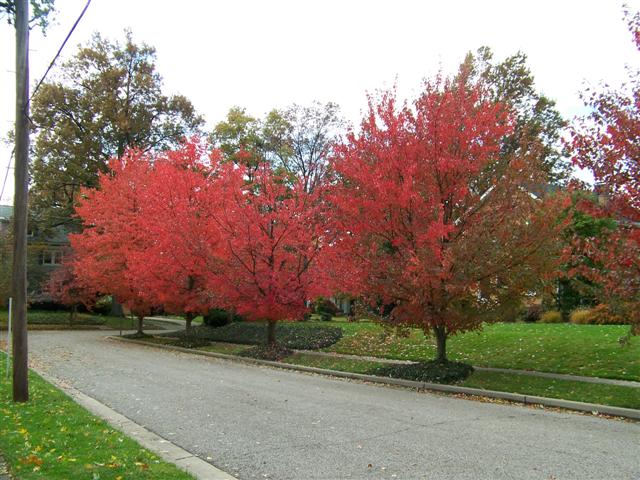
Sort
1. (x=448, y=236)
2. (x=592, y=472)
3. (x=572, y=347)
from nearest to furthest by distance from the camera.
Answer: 1. (x=592, y=472)
2. (x=448, y=236)
3. (x=572, y=347)

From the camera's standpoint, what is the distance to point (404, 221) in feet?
41.3

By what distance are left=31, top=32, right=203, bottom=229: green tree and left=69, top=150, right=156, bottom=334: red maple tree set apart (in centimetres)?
1170

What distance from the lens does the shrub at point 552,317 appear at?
2378cm

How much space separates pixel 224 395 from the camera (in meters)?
10.9

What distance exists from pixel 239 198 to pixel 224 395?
9.18m

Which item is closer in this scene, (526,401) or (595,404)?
(595,404)

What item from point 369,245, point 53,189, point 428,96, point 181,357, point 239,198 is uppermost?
point 53,189

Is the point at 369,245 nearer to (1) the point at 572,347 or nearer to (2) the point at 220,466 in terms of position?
(1) the point at 572,347

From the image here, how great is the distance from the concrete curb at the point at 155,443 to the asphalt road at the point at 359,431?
6.6 inches

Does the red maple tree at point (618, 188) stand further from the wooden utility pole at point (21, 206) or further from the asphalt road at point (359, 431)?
the wooden utility pole at point (21, 206)

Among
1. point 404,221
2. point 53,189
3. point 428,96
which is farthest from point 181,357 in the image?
point 53,189

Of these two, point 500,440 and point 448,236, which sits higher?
point 448,236

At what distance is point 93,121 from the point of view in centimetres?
3844

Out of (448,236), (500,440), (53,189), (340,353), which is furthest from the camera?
(53,189)
